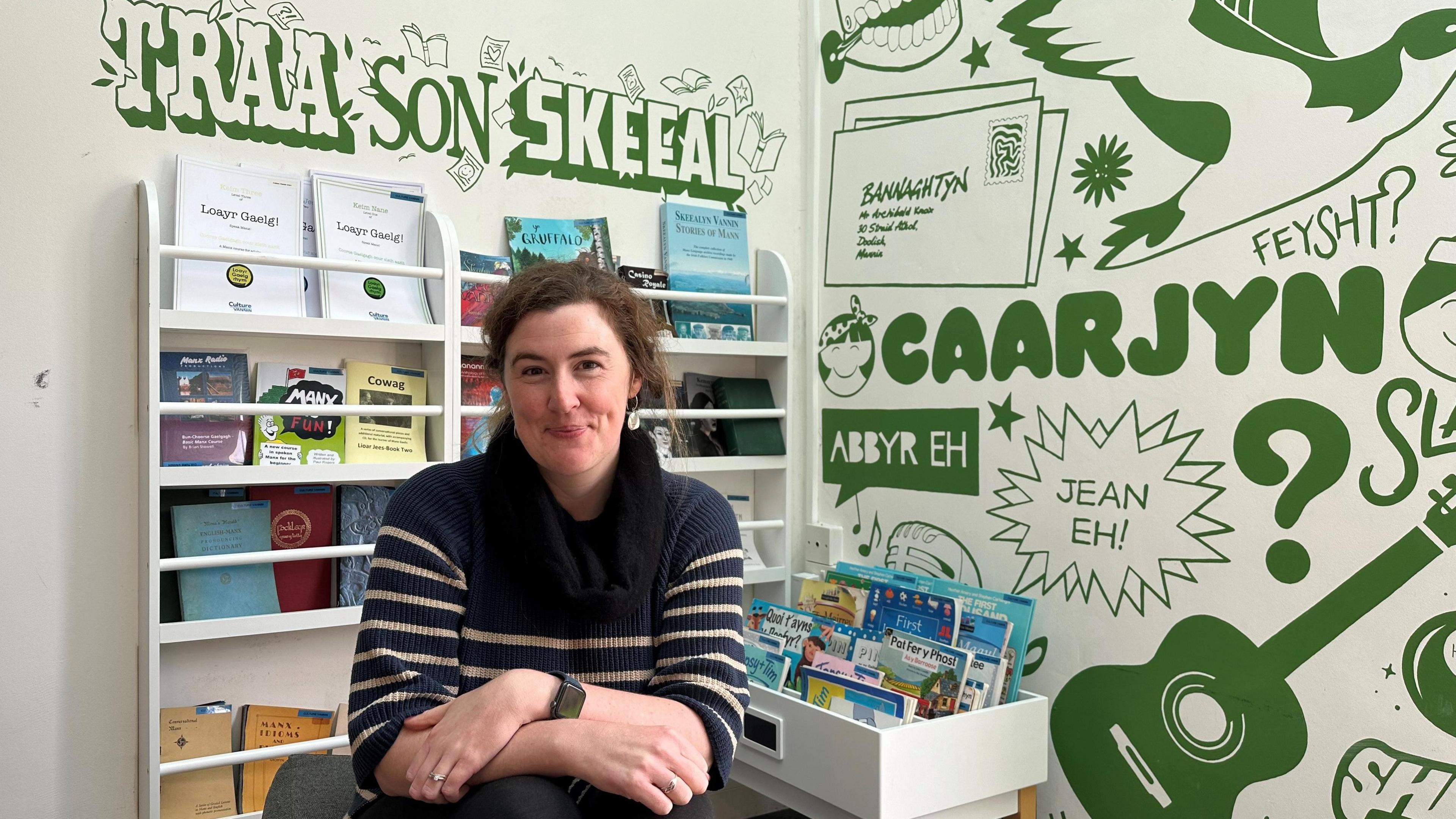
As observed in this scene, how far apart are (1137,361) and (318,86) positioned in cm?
180

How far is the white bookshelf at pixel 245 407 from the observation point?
1.99 meters

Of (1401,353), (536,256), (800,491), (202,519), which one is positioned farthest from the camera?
(800,491)

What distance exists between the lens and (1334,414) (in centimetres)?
184

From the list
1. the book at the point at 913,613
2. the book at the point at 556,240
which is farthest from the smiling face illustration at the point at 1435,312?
the book at the point at 556,240

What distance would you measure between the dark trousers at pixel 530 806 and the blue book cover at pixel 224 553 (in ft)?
2.87

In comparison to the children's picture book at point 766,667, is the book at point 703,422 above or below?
above

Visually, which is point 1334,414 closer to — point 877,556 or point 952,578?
point 952,578

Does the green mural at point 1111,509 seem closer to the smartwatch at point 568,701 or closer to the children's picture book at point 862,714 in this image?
the children's picture book at point 862,714

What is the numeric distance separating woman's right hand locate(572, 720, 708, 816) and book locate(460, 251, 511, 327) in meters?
1.26

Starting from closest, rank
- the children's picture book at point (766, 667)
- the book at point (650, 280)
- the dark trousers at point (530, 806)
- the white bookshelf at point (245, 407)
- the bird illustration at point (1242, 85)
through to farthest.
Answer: the dark trousers at point (530, 806)
the bird illustration at point (1242, 85)
the white bookshelf at point (245, 407)
the children's picture book at point (766, 667)
the book at point (650, 280)

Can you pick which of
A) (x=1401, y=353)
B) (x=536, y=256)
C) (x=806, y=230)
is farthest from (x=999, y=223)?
(x=536, y=256)

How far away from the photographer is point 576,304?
1.53 metres

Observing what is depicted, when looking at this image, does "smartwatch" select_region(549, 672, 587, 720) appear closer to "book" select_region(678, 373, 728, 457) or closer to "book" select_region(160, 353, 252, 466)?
"book" select_region(160, 353, 252, 466)

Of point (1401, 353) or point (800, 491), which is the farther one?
point (800, 491)
